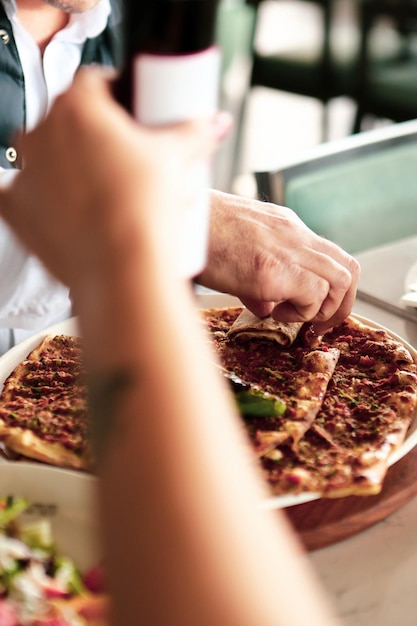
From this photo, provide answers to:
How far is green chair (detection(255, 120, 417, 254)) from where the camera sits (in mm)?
1696

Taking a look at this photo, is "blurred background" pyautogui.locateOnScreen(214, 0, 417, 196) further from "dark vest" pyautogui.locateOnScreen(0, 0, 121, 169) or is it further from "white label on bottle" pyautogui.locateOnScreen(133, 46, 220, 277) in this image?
"white label on bottle" pyautogui.locateOnScreen(133, 46, 220, 277)

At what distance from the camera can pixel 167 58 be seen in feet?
1.85

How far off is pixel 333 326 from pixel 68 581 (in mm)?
540

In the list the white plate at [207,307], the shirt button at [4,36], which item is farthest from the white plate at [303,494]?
the shirt button at [4,36]

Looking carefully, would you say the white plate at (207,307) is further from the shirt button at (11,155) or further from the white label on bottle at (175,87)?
A: the shirt button at (11,155)

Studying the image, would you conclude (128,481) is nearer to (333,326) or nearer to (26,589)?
Result: (26,589)

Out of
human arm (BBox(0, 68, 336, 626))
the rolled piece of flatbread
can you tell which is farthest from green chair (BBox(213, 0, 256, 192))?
human arm (BBox(0, 68, 336, 626))

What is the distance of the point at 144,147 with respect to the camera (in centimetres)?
48

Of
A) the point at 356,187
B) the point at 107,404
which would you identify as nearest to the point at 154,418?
the point at 107,404

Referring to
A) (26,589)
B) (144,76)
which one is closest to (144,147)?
(144,76)

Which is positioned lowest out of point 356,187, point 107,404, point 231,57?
point 231,57

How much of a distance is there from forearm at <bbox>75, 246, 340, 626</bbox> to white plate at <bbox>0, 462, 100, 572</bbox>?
15.1 inches

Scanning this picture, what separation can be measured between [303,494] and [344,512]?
0.06 metres

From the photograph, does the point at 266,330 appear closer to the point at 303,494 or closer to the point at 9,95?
the point at 303,494
